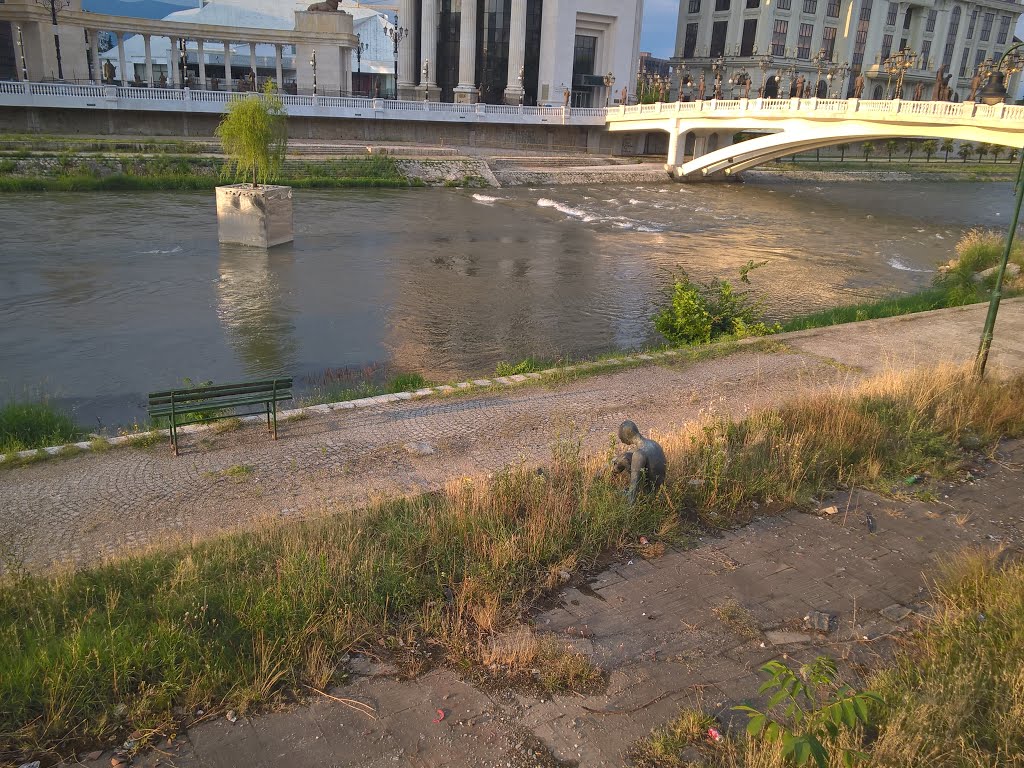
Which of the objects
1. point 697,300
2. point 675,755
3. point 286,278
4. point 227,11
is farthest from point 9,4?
point 675,755

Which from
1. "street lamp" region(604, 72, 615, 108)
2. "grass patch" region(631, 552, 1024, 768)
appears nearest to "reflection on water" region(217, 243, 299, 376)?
"grass patch" region(631, 552, 1024, 768)

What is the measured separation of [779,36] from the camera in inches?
2977

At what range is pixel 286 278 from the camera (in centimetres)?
1953

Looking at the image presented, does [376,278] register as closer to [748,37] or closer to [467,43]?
[467,43]

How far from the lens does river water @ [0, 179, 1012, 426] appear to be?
14.0m

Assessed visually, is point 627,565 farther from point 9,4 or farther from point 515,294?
point 9,4

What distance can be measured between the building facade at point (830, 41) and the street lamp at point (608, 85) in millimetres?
12562

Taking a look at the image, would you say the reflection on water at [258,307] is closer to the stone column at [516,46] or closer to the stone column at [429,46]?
the stone column at [516,46]

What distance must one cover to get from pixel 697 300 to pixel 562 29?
50.8m

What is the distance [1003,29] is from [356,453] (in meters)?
109

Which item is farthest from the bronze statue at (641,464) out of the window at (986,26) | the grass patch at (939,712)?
the window at (986,26)

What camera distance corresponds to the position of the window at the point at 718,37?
77875 millimetres

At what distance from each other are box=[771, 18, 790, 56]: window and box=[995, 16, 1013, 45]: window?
3361cm

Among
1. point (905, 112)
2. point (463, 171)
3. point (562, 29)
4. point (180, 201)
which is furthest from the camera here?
point (562, 29)
